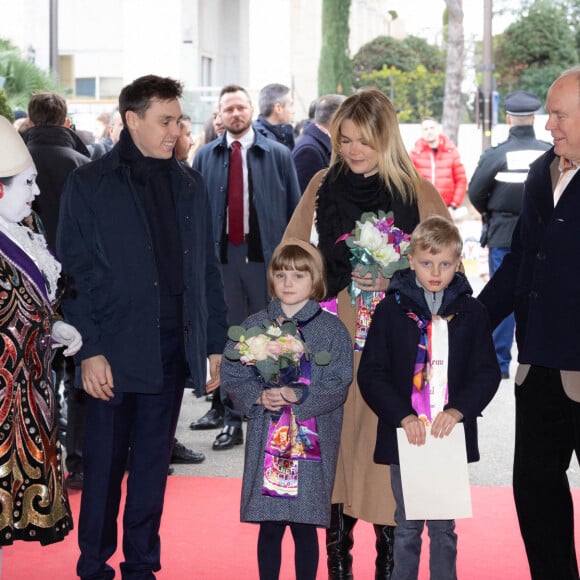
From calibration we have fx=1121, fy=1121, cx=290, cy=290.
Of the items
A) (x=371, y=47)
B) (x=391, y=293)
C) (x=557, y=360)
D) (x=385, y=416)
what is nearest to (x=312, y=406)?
(x=385, y=416)

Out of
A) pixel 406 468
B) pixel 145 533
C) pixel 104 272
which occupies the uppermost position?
pixel 104 272

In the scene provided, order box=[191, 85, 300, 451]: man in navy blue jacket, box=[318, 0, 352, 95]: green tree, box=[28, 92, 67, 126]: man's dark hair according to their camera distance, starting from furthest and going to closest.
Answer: box=[318, 0, 352, 95]: green tree
box=[191, 85, 300, 451]: man in navy blue jacket
box=[28, 92, 67, 126]: man's dark hair

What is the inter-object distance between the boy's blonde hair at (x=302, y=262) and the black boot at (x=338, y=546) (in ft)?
3.01

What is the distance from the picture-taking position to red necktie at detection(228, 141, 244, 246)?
23.7 ft

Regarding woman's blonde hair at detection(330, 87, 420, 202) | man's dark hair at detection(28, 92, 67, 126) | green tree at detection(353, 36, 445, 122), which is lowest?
woman's blonde hair at detection(330, 87, 420, 202)

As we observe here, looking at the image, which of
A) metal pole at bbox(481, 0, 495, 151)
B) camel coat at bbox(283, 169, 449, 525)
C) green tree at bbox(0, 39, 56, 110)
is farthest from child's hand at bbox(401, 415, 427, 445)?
metal pole at bbox(481, 0, 495, 151)

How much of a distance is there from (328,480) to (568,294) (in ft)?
3.60

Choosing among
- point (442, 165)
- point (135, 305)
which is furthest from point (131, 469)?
point (442, 165)

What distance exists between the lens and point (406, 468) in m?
3.87

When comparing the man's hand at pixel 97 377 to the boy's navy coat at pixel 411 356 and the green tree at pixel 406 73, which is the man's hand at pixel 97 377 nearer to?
the boy's navy coat at pixel 411 356

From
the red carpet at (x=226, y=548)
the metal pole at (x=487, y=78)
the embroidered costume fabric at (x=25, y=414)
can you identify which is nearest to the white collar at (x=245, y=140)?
the red carpet at (x=226, y=548)

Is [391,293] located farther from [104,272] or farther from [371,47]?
[371,47]

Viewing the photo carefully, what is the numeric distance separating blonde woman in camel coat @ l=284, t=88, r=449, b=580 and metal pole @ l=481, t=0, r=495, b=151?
65.5ft

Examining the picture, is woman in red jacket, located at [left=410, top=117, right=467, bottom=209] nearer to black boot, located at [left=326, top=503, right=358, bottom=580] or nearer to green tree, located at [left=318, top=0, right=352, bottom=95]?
black boot, located at [left=326, top=503, right=358, bottom=580]
